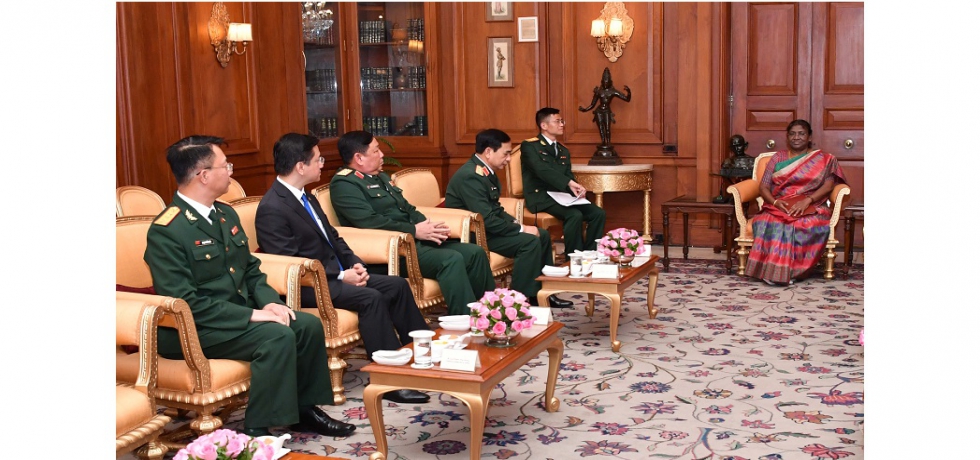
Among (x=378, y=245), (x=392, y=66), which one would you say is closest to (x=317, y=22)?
(x=392, y=66)

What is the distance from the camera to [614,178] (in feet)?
27.5

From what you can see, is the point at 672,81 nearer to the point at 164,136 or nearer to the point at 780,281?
the point at 780,281

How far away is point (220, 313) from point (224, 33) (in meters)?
3.70

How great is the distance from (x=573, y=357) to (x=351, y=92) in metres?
4.63

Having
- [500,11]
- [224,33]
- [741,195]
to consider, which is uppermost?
[500,11]

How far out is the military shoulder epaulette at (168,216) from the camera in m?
3.68

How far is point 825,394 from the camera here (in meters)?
4.44

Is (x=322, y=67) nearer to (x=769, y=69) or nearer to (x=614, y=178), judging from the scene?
(x=614, y=178)

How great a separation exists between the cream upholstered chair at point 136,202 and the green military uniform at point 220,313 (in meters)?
1.00

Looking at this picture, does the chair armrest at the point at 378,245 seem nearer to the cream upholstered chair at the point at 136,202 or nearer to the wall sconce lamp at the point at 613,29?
the cream upholstered chair at the point at 136,202

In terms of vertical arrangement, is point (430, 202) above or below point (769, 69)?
below

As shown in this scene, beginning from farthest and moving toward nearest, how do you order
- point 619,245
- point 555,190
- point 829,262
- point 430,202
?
point 555,190
point 829,262
point 430,202
point 619,245

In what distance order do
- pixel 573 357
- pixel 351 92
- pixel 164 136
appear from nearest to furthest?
pixel 573 357, pixel 164 136, pixel 351 92
